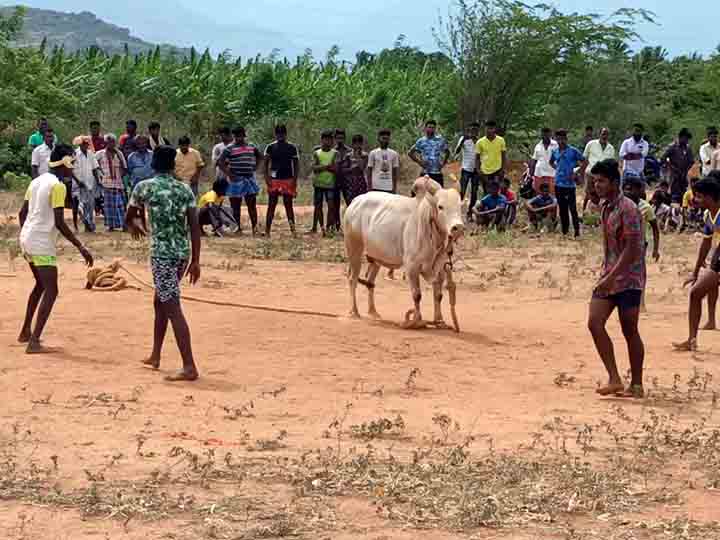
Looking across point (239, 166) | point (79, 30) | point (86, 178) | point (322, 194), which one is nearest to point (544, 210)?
point (322, 194)

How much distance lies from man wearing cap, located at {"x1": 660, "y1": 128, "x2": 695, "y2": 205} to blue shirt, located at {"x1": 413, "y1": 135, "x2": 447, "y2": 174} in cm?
451

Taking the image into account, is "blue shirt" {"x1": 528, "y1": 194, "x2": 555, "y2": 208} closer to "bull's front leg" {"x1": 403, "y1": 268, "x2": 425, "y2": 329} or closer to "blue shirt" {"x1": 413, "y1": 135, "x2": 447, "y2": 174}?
"blue shirt" {"x1": 413, "y1": 135, "x2": 447, "y2": 174}

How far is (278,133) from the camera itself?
1977cm

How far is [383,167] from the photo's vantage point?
1958 centimetres

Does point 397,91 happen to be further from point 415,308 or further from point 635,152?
point 415,308

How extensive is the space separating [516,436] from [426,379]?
6.54 ft

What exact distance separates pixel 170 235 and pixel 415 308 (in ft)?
→ 10.6

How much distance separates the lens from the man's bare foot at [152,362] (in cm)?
996

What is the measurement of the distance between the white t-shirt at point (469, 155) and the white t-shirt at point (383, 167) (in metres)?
2.21

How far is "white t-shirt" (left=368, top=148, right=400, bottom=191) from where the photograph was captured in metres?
19.6

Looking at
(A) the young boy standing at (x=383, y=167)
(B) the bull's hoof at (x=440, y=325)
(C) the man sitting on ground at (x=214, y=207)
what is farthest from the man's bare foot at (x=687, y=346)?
(C) the man sitting on ground at (x=214, y=207)

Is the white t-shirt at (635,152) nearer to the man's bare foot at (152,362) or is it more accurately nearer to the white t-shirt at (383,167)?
the white t-shirt at (383,167)

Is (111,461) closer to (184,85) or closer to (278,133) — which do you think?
(278,133)

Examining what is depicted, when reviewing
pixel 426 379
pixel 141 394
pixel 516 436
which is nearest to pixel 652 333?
pixel 426 379
